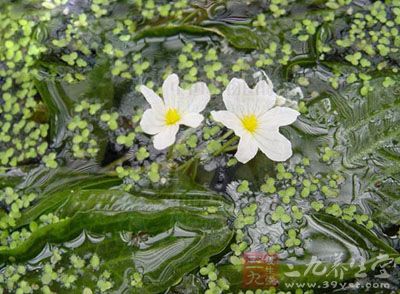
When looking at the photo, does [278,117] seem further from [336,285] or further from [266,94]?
[336,285]

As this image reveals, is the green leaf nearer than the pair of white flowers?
No

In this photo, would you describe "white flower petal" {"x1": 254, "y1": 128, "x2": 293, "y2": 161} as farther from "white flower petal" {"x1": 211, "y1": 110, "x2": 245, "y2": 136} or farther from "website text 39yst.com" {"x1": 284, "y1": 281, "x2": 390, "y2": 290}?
"website text 39yst.com" {"x1": 284, "y1": 281, "x2": 390, "y2": 290}

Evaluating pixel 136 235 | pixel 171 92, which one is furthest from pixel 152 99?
pixel 136 235

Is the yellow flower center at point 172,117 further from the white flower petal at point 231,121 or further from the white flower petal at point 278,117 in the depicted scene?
the white flower petal at point 278,117

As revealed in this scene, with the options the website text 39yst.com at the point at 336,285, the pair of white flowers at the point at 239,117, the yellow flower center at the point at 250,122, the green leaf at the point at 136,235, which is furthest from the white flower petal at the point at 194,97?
the website text 39yst.com at the point at 336,285

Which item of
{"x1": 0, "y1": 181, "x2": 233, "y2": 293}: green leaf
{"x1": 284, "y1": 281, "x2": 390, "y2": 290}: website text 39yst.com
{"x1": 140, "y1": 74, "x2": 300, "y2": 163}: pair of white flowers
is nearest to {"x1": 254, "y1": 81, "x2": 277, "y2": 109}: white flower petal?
{"x1": 140, "y1": 74, "x2": 300, "y2": 163}: pair of white flowers

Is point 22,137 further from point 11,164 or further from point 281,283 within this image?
point 281,283

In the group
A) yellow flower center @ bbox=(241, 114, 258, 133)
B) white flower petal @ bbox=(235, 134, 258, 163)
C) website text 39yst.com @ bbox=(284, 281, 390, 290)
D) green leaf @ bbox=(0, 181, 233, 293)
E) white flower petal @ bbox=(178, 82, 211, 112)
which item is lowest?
website text 39yst.com @ bbox=(284, 281, 390, 290)
